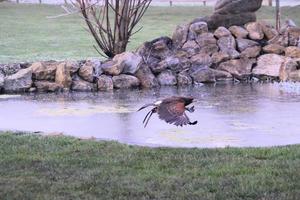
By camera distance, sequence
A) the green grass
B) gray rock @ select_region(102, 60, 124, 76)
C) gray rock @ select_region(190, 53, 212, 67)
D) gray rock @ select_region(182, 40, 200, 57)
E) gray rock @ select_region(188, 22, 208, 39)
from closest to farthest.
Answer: the green grass, gray rock @ select_region(102, 60, 124, 76), gray rock @ select_region(190, 53, 212, 67), gray rock @ select_region(182, 40, 200, 57), gray rock @ select_region(188, 22, 208, 39)

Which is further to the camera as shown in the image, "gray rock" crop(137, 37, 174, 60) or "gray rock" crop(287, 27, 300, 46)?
"gray rock" crop(287, 27, 300, 46)

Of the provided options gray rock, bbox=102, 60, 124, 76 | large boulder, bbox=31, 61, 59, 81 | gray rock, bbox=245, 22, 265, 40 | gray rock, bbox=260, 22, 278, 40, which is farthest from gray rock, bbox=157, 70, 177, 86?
gray rock, bbox=260, 22, 278, 40

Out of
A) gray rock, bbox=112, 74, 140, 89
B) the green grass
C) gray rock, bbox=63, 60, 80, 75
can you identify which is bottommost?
gray rock, bbox=112, 74, 140, 89

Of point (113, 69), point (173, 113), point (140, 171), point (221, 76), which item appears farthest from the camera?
point (221, 76)

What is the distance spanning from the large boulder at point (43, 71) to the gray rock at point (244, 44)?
3.81 meters

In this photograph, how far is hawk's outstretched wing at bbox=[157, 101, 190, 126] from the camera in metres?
5.24

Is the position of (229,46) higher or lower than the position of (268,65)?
higher

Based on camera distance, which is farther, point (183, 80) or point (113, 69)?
point (183, 80)

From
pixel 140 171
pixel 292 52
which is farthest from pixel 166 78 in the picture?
pixel 140 171

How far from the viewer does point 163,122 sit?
27.0 feet

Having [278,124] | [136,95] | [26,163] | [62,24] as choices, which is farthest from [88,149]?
[62,24]

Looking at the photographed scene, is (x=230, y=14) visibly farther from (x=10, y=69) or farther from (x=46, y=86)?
(x=10, y=69)

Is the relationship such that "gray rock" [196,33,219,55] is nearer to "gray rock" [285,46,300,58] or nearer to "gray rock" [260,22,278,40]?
"gray rock" [260,22,278,40]

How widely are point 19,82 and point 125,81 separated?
1.84m
